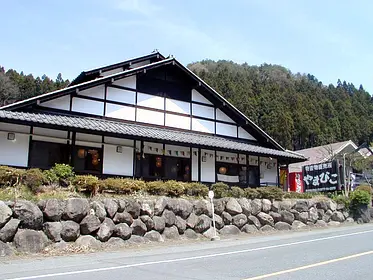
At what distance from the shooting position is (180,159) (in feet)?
68.5

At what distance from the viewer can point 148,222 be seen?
557 inches

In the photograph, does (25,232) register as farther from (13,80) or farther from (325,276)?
(13,80)

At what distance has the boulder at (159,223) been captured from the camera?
14.3 m

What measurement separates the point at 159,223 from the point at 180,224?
1053 mm

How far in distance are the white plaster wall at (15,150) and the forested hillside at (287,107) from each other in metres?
25.8

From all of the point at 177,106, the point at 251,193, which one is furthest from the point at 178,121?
the point at 251,193

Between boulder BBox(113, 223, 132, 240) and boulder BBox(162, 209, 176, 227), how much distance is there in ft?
5.76

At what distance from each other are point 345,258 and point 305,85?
5718 centimetres

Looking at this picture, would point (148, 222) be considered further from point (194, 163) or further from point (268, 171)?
point (268, 171)

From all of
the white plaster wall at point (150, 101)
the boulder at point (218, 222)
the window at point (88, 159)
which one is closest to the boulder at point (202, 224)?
the boulder at point (218, 222)

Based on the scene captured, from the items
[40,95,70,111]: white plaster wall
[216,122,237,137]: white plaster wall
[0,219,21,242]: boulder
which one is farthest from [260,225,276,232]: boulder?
[0,219,21,242]: boulder

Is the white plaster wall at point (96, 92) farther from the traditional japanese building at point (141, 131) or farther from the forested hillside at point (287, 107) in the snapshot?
the forested hillside at point (287, 107)

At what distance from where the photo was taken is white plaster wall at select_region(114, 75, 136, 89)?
65.1 ft

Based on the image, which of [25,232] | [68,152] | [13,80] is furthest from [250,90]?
[25,232]
